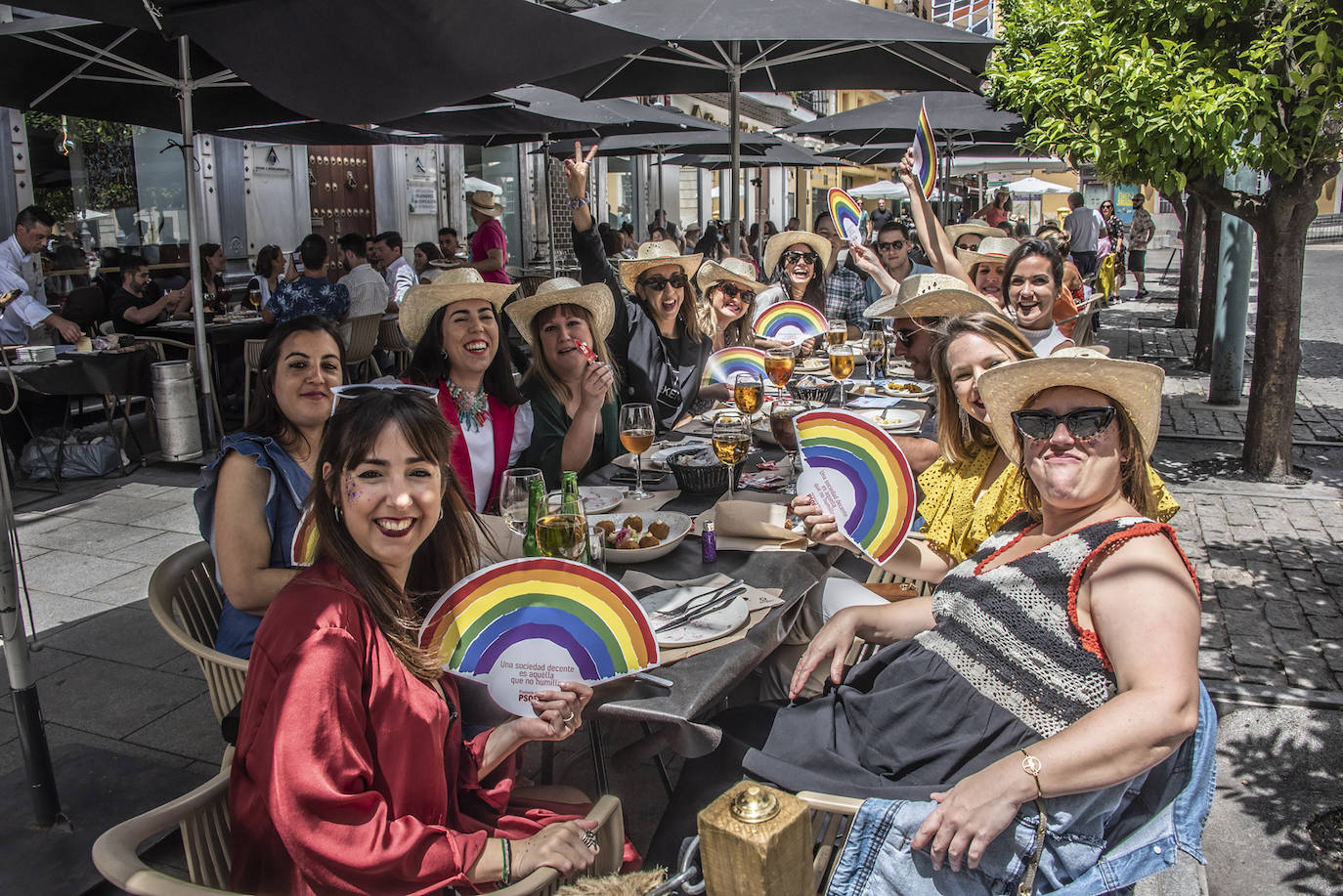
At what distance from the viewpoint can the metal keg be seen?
7055 millimetres

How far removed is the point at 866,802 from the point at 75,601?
4424 mm

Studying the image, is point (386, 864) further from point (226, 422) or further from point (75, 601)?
point (226, 422)

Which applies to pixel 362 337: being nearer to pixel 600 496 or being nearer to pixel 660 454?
pixel 660 454

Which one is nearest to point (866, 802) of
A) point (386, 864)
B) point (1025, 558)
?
point (1025, 558)

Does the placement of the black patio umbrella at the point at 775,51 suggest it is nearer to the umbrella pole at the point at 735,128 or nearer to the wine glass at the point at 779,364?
the umbrella pole at the point at 735,128

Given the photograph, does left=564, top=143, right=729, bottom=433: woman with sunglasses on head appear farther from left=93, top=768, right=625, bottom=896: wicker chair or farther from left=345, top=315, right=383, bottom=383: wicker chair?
left=345, top=315, right=383, bottom=383: wicker chair

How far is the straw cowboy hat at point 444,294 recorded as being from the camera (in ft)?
12.1

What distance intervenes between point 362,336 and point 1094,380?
7454mm

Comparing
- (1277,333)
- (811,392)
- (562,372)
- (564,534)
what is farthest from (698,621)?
(1277,333)

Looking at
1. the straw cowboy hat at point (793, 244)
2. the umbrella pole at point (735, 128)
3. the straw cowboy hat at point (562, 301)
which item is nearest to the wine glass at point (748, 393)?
the straw cowboy hat at point (562, 301)

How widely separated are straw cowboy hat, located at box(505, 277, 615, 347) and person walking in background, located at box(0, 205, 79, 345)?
16.5ft

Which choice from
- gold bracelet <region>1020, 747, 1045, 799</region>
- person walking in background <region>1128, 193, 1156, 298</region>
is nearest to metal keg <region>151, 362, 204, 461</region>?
gold bracelet <region>1020, 747, 1045, 799</region>

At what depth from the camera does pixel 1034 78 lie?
19.6 feet

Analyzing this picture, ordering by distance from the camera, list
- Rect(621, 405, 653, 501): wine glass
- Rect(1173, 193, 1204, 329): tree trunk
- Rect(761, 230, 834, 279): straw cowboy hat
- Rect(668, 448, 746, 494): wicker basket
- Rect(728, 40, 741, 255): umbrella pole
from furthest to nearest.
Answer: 1. Rect(1173, 193, 1204, 329): tree trunk
2. Rect(728, 40, 741, 255): umbrella pole
3. Rect(761, 230, 834, 279): straw cowboy hat
4. Rect(668, 448, 746, 494): wicker basket
5. Rect(621, 405, 653, 501): wine glass
